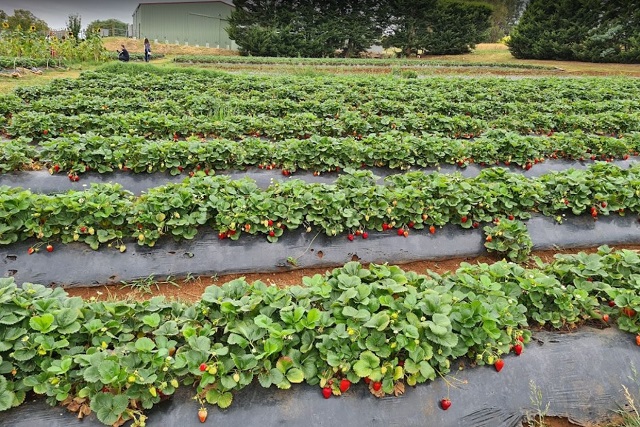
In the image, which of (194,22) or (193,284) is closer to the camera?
(193,284)

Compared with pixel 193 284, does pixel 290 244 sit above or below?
above

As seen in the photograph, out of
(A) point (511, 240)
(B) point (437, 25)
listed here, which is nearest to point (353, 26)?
(B) point (437, 25)

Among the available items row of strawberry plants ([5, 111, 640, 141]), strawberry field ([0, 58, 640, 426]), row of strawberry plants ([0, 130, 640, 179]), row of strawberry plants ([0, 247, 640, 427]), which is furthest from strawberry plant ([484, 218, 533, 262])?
row of strawberry plants ([5, 111, 640, 141])

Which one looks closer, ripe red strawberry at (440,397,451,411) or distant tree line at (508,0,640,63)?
ripe red strawberry at (440,397,451,411)

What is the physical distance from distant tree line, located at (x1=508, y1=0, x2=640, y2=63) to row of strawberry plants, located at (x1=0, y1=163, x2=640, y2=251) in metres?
27.3

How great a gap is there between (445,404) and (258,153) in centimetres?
452

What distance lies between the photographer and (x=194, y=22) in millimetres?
36875

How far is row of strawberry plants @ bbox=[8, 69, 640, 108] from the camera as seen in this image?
11016mm

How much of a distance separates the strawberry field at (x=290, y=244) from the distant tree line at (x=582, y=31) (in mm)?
21867

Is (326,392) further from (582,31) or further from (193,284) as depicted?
(582,31)

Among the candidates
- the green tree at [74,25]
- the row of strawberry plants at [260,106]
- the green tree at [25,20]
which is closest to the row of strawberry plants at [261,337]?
the row of strawberry plants at [260,106]

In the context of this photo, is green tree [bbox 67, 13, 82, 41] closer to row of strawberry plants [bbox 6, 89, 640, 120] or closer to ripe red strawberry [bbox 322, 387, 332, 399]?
row of strawberry plants [bbox 6, 89, 640, 120]

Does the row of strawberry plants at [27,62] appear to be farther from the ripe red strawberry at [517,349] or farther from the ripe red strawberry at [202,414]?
the ripe red strawberry at [517,349]

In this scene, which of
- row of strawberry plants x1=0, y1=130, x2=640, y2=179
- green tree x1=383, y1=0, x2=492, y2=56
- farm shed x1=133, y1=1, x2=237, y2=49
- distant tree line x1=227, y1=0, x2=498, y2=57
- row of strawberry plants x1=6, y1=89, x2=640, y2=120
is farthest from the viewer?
farm shed x1=133, y1=1, x2=237, y2=49
